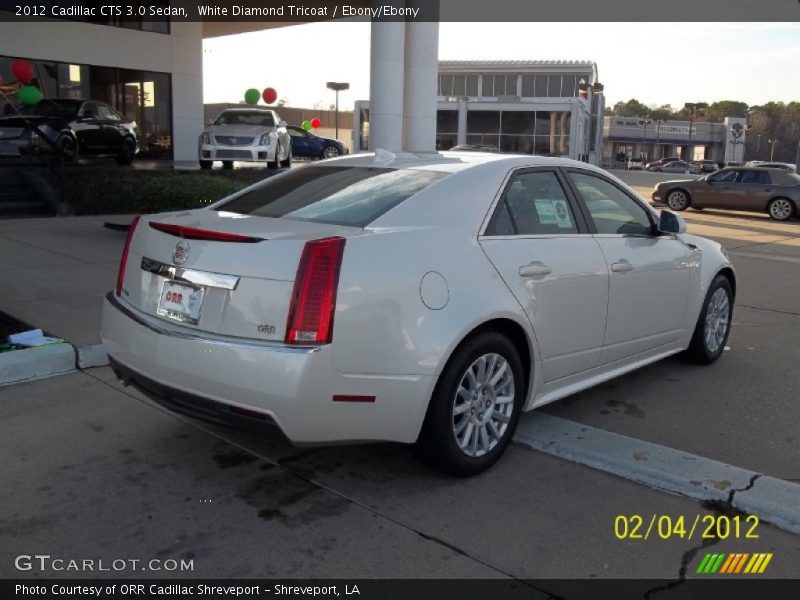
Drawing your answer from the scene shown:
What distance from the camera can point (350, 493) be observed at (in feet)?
12.8

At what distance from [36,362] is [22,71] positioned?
1612 centimetres

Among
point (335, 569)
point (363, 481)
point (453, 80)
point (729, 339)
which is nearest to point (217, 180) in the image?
point (729, 339)

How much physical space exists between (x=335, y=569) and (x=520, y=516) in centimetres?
98

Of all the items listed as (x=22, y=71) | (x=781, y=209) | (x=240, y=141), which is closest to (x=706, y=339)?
(x=240, y=141)

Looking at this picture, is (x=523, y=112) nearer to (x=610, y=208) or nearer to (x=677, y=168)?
(x=677, y=168)

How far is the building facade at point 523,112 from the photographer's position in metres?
54.0

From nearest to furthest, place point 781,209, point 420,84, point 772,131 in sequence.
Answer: point 420,84, point 781,209, point 772,131

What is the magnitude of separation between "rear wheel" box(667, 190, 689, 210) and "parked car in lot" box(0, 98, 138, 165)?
1542 centimetres

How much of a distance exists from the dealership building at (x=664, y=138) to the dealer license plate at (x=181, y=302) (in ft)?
319

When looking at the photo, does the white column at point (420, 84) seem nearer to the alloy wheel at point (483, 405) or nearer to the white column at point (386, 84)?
the white column at point (386, 84)

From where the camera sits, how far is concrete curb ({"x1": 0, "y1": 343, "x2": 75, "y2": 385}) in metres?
5.30

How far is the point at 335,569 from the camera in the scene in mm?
3188

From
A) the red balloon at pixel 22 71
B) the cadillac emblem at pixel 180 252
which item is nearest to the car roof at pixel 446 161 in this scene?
the cadillac emblem at pixel 180 252
